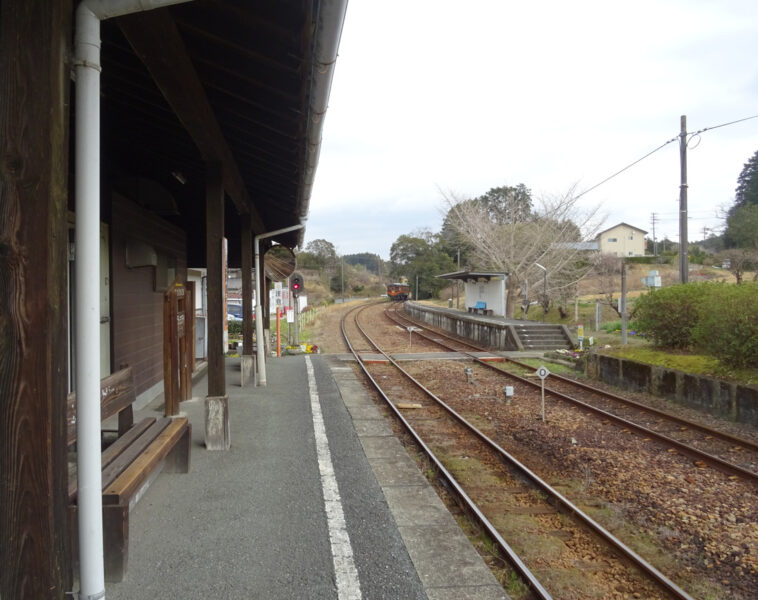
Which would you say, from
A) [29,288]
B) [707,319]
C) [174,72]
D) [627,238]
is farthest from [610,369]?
[627,238]

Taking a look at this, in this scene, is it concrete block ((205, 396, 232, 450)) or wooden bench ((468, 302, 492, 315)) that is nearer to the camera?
concrete block ((205, 396, 232, 450))

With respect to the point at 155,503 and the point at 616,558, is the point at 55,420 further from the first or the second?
the point at 616,558

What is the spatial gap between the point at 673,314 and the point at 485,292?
50.1 ft

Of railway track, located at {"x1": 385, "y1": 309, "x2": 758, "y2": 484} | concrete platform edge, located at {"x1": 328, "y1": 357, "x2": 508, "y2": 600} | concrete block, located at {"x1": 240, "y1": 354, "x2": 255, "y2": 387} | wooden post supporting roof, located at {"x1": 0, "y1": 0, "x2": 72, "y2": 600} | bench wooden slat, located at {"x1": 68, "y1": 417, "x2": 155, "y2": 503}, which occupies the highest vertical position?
wooden post supporting roof, located at {"x1": 0, "y1": 0, "x2": 72, "y2": 600}

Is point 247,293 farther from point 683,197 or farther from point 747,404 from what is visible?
point 683,197

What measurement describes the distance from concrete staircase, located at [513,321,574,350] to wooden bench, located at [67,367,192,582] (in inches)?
540

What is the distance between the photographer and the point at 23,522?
6.31 ft

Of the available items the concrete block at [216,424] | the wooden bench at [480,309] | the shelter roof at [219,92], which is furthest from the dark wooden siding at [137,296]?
the wooden bench at [480,309]

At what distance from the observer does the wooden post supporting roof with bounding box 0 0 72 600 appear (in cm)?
188

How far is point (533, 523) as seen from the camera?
15.0 ft

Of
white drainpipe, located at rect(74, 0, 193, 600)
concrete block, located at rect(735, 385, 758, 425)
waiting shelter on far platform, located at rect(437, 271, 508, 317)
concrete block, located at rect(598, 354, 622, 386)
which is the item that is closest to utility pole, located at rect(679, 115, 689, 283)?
concrete block, located at rect(598, 354, 622, 386)

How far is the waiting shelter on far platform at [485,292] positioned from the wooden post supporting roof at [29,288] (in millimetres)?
22671

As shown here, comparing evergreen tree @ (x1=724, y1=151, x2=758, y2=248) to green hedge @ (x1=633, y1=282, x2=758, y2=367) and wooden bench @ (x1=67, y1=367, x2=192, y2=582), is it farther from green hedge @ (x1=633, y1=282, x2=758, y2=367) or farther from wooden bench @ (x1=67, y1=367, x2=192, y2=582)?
wooden bench @ (x1=67, y1=367, x2=192, y2=582)

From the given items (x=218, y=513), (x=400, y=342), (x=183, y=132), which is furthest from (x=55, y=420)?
(x=400, y=342)
